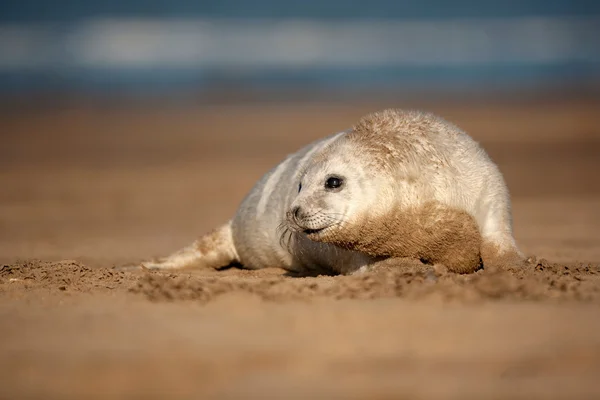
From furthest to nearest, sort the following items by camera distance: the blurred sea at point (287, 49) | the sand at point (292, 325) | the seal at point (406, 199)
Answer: the blurred sea at point (287, 49) < the seal at point (406, 199) < the sand at point (292, 325)

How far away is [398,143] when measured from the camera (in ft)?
17.6

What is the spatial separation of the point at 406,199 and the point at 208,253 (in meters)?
2.33

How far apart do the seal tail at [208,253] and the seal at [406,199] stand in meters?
1.52

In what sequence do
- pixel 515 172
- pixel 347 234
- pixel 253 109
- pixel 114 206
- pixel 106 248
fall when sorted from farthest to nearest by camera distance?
pixel 253 109, pixel 515 172, pixel 114 206, pixel 106 248, pixel 347 234

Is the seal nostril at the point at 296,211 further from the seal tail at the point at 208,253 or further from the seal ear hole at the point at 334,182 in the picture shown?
the seal tail at the point at 208,253

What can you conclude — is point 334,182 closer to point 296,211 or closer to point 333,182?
point 333,182

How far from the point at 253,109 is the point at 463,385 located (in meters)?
Answer: 19.1

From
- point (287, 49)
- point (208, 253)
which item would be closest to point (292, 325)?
point (208, 253)

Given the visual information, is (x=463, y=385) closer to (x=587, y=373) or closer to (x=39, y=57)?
(x=587, y=373)

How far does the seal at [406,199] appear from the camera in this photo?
5.15 m

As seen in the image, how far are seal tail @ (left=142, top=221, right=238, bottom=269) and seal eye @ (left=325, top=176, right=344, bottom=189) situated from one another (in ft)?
6.48

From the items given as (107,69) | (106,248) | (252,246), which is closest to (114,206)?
(106,248)

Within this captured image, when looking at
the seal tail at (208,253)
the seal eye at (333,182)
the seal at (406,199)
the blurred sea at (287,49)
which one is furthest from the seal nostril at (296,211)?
the blurred sea at (287,49)

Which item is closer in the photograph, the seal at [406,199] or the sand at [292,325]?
the sand at [292,325]
